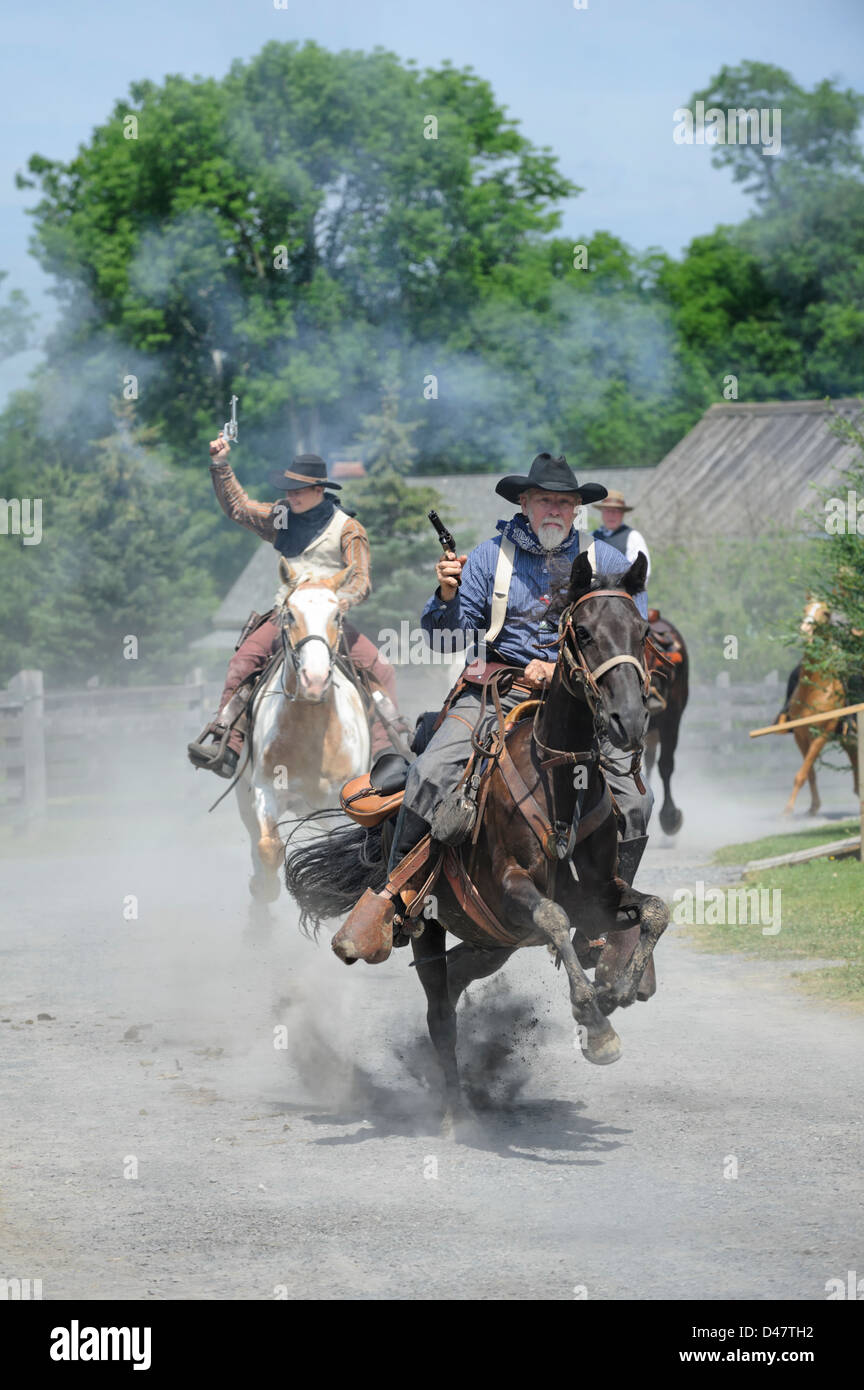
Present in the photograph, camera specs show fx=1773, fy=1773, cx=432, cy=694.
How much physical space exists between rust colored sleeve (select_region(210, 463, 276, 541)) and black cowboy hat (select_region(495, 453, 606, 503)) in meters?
4.66

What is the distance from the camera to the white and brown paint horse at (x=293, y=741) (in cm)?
1152

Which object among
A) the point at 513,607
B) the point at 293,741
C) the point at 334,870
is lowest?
the point at 334,870

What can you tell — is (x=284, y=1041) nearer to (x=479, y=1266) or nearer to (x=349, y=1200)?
(x=349, y=1200)

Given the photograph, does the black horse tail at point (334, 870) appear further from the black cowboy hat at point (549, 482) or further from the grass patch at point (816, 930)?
the grass patch at point (816, 930)

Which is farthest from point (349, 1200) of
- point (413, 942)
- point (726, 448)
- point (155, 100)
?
point (155, 100)

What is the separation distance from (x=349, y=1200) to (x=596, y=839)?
5.82ft

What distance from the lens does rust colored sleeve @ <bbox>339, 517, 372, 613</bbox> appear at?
11.6 m

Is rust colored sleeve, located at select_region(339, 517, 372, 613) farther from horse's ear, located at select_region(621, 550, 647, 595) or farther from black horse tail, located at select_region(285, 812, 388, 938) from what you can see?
horse's ear, located at select_region(621, 550, 647, 595)

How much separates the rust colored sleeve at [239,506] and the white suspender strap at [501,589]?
4.85 metres

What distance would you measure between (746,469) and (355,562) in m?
34.2

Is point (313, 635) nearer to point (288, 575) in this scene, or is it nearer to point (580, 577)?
point (288, 575)

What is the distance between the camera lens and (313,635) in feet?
36.9

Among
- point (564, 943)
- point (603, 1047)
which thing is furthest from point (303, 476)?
point (603, 1047)

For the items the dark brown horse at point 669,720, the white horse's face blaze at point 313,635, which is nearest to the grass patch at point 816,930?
the dark brown horse at point 669,720
